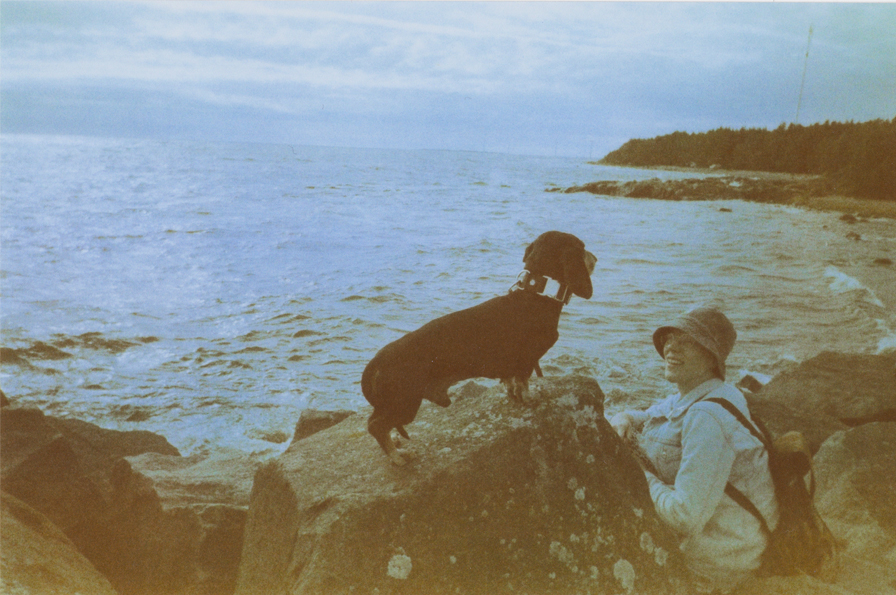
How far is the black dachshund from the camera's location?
308 cm

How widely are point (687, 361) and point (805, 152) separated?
145 ft

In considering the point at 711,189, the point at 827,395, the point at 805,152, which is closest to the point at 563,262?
the point at 827,395

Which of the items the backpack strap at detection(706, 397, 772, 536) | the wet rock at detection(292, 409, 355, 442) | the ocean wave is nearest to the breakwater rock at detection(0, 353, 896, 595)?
the backpack strap at detection(706, 397, 772, 536)

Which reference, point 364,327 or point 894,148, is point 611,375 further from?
point 894,148

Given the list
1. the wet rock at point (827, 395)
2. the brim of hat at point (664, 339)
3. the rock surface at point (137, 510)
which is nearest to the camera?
the brim of hat at point (664, 339)

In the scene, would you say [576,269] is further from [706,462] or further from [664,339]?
[706,462]

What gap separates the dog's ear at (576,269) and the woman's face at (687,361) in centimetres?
50

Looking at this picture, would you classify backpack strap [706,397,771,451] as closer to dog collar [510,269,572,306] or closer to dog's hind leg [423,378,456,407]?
dog collar [510,269,572,306]

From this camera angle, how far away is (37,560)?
3.06 meters

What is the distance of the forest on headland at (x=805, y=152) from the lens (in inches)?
666

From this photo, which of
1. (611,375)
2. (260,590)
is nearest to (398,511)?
(260,590)

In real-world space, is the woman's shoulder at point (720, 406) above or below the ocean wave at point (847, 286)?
above

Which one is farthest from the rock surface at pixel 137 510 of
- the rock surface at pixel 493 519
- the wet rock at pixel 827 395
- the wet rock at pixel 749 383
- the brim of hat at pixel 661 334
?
the wet rock at pixel 749 383

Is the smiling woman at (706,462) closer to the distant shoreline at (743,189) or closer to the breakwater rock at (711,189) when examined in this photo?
the distant shoreline at (743,189)
